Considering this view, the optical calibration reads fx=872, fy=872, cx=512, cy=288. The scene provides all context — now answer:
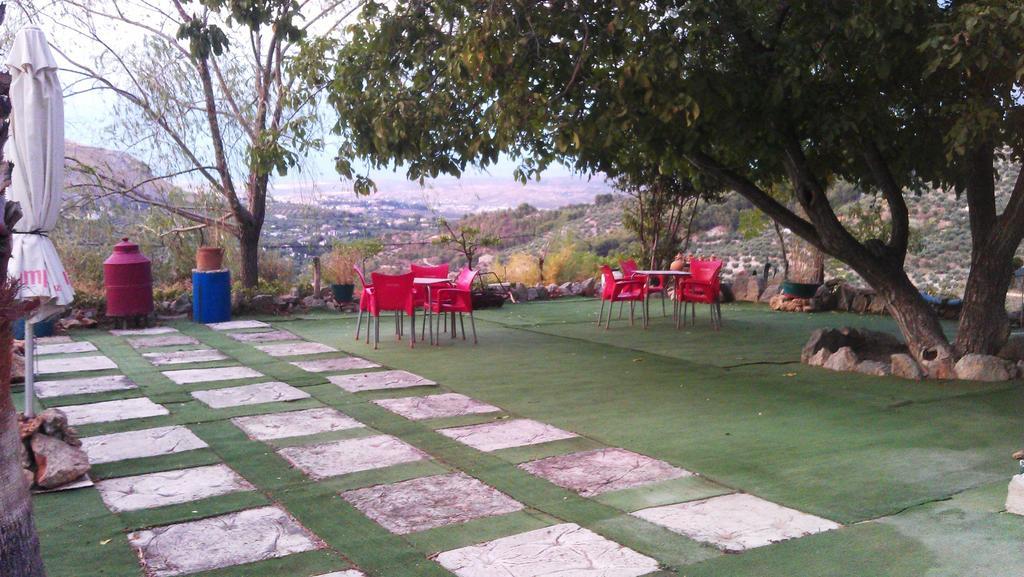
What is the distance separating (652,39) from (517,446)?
2.77m

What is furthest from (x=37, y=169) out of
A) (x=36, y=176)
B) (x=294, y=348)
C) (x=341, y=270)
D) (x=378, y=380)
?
(x=341, y=270)

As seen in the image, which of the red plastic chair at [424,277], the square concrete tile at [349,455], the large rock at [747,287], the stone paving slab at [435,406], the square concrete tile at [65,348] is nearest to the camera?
the square concrete tile at [349,455]

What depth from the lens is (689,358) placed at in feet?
25.3

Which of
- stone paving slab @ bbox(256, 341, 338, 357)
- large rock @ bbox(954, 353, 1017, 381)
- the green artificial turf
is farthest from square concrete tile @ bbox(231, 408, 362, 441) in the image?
large rock @ bbox(954, 353, 1017, 381)

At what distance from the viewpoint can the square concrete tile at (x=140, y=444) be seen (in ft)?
14.8

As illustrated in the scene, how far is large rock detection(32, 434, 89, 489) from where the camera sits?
12.9 feet

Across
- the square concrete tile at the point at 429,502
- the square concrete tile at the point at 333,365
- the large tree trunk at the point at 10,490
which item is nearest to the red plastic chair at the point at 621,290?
the square concrete tile at the point at 333,365

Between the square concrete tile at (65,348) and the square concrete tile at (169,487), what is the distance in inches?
163

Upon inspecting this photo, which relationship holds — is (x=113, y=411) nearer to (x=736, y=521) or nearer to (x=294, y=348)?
(x=294, y=348)

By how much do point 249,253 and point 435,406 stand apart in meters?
6.44

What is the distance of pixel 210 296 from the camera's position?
32.0ft

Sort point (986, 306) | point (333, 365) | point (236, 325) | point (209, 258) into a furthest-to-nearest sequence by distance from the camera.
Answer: point (209, 258), point (236, 325), point (333, 365), point (986, 306)

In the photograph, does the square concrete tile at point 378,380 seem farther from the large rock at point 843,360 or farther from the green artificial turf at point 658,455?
the large rock at point 843,360

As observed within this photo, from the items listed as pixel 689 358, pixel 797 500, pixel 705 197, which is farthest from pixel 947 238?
pixel 797 500
